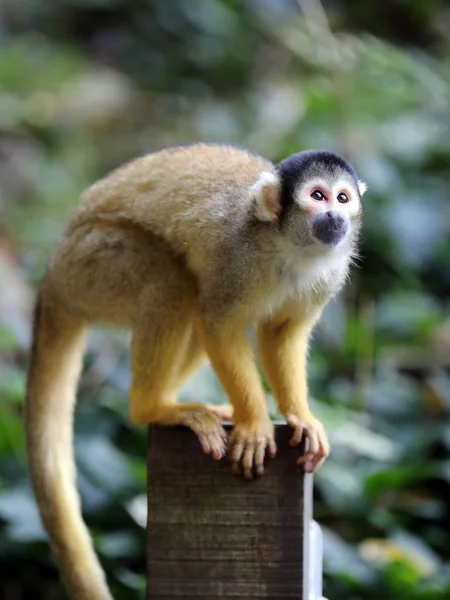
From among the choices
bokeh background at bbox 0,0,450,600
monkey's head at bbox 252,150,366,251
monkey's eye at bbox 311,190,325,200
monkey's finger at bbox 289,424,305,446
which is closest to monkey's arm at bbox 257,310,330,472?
monkey's finger at bbox 289,424,305,446

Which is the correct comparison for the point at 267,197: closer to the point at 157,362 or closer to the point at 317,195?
the point at 317,195

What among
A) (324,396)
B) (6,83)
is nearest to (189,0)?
(6,83)

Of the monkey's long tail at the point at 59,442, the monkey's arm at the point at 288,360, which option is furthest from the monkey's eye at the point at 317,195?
the monkey's long tail at the point at 59,442

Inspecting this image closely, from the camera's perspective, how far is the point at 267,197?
268cm

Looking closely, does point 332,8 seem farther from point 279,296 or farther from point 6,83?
point 279,296

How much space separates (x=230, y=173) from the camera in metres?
3.06

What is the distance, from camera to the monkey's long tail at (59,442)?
3074 millimetres

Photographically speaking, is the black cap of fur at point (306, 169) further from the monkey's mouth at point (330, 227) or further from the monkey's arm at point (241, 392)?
the monkey's arm at point (241, 392)

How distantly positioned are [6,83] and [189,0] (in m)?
3.00

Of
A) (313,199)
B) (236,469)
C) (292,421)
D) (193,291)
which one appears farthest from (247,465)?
(193,291)

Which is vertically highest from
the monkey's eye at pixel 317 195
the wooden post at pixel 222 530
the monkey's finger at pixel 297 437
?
the monkey's eye at pixel 317 195

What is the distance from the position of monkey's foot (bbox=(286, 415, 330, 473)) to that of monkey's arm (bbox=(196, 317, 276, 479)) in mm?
64

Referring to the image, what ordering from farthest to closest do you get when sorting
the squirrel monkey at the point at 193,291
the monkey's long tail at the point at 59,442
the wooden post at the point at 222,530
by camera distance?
the monkey's long tail at the point at 59,442
the squirrel monkey at the point at 193,291
the wooden post at the point at 222,530

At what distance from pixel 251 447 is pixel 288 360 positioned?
1.87ft
